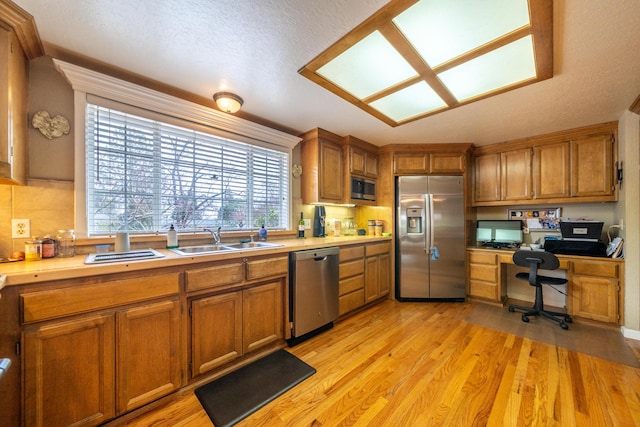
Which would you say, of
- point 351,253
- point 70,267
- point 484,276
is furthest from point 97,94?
point 484,276

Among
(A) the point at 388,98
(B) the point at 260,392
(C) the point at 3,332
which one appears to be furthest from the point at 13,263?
(A) the point at 388,98

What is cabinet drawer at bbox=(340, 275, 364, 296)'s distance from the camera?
278cm

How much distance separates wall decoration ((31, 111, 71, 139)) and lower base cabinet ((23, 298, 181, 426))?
4.13ft

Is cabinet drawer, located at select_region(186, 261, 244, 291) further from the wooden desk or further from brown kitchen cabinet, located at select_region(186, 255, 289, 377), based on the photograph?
the wooden desk

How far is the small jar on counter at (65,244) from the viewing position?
1606 mm

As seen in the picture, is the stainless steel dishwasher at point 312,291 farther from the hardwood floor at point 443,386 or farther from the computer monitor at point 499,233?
the computer monitor at point 499,233

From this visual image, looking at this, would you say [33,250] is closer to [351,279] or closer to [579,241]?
[351,279]

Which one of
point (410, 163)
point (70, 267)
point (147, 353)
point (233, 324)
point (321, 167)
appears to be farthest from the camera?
point (410, 163)

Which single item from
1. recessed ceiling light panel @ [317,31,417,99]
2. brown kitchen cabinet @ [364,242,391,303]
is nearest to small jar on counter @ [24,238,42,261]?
recessed ceiling light panel @ [317,31,417,99]

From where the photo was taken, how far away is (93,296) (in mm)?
1306

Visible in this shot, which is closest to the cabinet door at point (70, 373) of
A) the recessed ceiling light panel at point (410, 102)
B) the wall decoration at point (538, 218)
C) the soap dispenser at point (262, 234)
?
the soap dispenser at point (262, 234)

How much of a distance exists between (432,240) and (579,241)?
1.58 meters

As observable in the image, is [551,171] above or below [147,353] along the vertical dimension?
above

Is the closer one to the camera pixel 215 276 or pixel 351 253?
pixel 215 276
